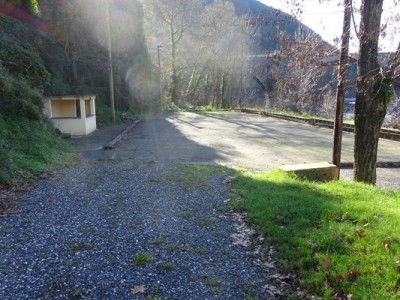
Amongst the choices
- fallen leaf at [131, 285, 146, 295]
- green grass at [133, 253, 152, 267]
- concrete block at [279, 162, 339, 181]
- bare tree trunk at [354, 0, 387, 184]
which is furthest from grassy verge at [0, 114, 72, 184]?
bare tree trunk at [354, 0, 387, 184]

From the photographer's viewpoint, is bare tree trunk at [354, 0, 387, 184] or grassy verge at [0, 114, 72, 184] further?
grassy verge at [0, 114, 72, 184]

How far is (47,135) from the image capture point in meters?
11.1

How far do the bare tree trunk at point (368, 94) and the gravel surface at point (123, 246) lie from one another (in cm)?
312

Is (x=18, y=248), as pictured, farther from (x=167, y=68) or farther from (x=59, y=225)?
(x=167, y=68)

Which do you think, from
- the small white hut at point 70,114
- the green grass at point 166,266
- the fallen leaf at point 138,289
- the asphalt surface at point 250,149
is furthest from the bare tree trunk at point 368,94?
the small white hut at point 70,114

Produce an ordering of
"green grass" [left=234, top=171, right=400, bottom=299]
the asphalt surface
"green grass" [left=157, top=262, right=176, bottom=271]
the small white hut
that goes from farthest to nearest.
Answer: the small white hut < the asphalt surface < "green grass" [left=157, top=262, right=176, bottom=271] < "green grass" [left=234, top=171, right=400, bottom=299]

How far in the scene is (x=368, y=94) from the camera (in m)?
6.85

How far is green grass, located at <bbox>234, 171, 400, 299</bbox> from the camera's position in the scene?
3.19 meters

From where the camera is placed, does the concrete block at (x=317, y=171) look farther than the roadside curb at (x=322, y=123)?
No

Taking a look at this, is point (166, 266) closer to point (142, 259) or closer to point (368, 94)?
point (142, 259)

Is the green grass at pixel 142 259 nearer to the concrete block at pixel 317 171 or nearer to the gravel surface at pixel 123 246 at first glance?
the gravel surface at pixel 123 246

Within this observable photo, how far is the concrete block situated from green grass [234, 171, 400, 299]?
1245 millimetres

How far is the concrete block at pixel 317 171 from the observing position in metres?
7.70

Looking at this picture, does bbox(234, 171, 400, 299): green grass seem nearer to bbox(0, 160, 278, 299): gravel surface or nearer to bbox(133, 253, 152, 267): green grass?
bbox(0, 160, 278, 299): gravel surface
